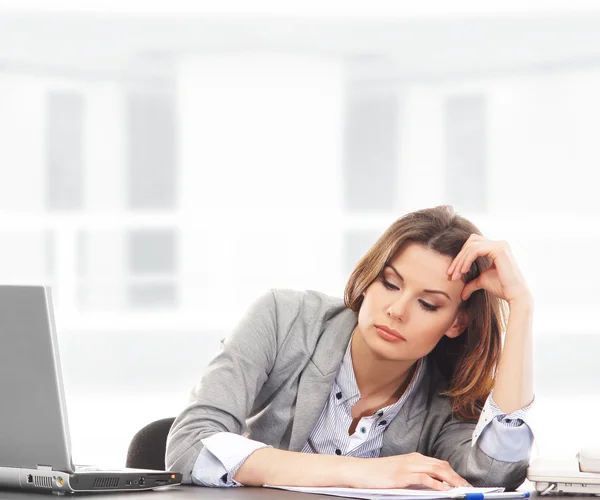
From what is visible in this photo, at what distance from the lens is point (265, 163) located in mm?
6672

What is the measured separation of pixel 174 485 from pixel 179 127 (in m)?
5.77

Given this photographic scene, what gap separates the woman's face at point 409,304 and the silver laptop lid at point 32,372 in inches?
25.3

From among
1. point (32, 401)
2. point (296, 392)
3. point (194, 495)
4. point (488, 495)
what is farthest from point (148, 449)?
point (488, 495)

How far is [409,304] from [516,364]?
214 millimetres

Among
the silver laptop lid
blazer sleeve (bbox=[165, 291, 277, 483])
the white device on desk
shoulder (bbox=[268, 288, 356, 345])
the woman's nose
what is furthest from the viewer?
shoulder (bbox=[268, 288, 356, 345])

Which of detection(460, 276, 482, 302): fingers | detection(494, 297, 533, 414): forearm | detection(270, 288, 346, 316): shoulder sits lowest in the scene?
detection(494, 297, 533, 414): forearm

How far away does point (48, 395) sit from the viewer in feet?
3.78

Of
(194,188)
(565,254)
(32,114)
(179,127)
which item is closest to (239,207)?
(194,188)

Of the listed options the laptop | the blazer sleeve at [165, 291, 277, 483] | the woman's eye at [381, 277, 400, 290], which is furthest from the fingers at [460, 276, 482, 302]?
the laptop

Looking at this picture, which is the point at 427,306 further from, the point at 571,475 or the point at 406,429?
the point at 571,475

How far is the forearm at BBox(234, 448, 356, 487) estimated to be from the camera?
4.42ft

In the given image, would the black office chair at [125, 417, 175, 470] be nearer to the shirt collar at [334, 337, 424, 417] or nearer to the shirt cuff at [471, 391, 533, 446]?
the shirt collar at [334, 337, 424, 417]

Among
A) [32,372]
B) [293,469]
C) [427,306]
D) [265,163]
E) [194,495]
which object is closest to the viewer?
[32,372]

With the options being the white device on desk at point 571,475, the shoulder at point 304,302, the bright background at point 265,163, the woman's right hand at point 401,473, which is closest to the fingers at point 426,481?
the woman's right hand at point 401,473
